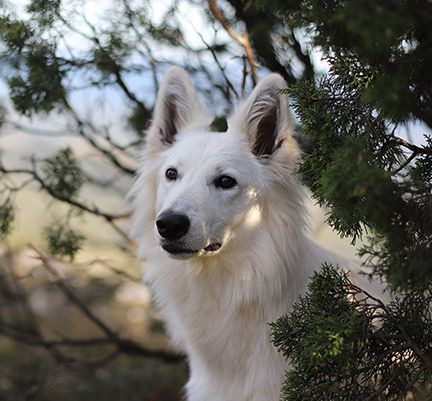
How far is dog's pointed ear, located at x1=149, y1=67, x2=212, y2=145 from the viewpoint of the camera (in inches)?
130

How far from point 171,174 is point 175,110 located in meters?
0.55

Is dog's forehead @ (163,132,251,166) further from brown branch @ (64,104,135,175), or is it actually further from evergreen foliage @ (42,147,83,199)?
brown branch @ (64,104,135,175)

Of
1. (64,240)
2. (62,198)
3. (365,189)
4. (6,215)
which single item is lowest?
(365,189)

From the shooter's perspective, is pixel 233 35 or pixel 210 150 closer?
pixel 210 150

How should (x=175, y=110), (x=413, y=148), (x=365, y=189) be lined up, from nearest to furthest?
(x=365, y=189) → (x=413, y=148) → (x=175, y=110)

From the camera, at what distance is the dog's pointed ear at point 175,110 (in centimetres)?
330

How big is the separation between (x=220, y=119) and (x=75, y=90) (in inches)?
38.8

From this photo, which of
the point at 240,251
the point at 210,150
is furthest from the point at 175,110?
the point at 240,251

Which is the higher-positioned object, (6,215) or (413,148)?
(6,215)

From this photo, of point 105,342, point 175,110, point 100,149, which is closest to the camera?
point 175,110

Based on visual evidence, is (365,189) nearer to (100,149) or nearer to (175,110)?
(175,110)

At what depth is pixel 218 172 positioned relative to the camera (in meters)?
2.84

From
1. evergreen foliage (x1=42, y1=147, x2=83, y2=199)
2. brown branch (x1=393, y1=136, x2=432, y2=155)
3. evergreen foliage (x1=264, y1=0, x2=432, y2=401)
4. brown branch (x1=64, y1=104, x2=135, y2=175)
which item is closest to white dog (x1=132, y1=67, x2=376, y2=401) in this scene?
evergreen foliage (x1=264, y1=0, x2=432, y2=401)

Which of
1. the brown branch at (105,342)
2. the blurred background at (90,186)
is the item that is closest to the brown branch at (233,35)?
the blurred background at (90,186)
